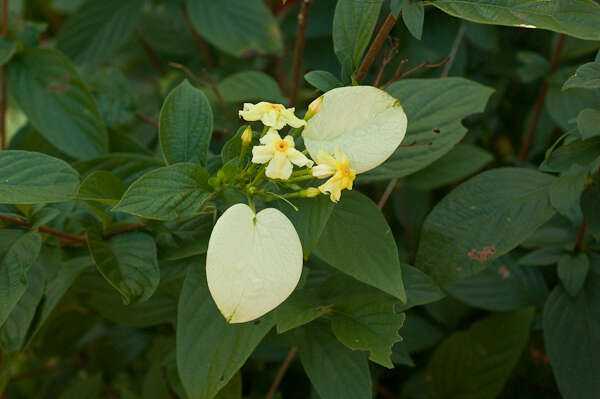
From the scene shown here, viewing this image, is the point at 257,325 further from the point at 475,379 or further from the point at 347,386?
the point at 475,379

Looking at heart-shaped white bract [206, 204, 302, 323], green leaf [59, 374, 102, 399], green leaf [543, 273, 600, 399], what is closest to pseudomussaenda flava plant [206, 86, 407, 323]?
heart-shaped white bract [206, 204, 302, 323]

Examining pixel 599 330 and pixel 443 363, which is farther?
pixel 443 363

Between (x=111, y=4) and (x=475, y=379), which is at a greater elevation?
(x=111, y=4)

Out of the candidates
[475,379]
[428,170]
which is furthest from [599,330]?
[428,170]

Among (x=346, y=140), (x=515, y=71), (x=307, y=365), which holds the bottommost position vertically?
(x=307, y=365)

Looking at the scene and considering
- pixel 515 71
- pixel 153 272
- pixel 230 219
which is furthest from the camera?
pixel 515 71

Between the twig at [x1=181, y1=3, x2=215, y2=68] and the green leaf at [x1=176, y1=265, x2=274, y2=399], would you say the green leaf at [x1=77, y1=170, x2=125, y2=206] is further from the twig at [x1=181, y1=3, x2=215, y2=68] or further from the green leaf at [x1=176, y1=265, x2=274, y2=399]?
the twig at [x1=181, y1=3, x2=215, y2=68]
